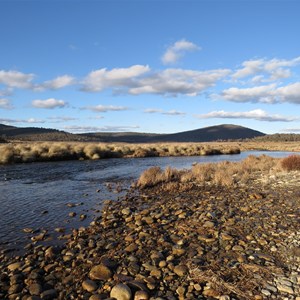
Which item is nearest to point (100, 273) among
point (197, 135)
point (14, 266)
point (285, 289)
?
point (14, 266)

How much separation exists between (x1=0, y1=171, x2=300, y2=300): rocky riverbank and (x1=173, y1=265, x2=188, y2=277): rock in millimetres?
19

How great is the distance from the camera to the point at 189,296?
469 cm

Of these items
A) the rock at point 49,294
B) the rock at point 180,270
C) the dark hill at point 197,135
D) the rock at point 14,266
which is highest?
the dark hill at point 197,135

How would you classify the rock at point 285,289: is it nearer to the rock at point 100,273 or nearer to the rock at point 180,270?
the rock at point 180,270

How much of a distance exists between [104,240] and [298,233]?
15.3ft

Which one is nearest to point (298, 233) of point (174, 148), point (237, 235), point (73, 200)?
point (237, 235)

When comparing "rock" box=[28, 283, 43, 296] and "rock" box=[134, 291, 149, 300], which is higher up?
"rock" box=[134, 291, 149, 300]

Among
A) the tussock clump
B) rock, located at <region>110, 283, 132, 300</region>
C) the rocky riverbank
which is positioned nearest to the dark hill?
the tussock clump

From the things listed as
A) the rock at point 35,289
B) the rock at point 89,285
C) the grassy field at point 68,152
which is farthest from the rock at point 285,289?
the grassy field at point 68,152

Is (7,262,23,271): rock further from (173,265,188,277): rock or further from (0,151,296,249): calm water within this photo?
(173,265,188,277): rock

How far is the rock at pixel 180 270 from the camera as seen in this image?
540 cm

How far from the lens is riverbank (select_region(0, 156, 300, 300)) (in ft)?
16.2

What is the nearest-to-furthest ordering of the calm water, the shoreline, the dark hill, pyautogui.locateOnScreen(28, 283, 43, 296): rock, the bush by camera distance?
1. pyautogui.locateOnScreen(28, 283, 43, 296): rock
2. the calm water
3. the bush
4. the shoreline
5. the dark hill

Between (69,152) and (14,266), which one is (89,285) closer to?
(14,266)
